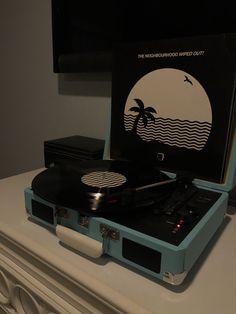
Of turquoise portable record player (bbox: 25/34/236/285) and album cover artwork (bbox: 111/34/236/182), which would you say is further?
album cover artwork (bbox: 111/34/236/182)

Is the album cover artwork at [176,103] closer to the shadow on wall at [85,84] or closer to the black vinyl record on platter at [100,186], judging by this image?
the black vinyl record on platter at [100,186]

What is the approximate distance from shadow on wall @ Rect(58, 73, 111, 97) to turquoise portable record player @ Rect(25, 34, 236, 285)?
0.81 ft

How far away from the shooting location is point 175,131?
2.00 ft

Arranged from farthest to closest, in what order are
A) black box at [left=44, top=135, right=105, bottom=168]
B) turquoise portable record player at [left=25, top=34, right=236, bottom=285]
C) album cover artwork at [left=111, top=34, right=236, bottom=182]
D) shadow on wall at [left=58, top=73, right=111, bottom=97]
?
1. shadow on wall at [left=58, top=73, right=111, bottom=97]
2. black box at [left=44, top=135, right=105, bottom=168]
3. album cover artwork at [left=111, top=34, right=236, bottom=182]
4. turquoise portable record player at [left=25, top=34, right=236, bottom=285]

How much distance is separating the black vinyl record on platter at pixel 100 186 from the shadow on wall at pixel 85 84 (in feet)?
1.30

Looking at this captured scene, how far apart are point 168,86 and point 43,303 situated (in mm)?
499

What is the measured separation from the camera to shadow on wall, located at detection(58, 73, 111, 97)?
923 mm

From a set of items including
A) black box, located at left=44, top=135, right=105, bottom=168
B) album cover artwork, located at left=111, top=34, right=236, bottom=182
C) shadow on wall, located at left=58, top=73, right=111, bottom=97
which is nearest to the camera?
album cover artwork, located at left=111, top=34, right=236, bottom=182

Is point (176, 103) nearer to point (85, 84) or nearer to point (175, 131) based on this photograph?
point (175, 131)

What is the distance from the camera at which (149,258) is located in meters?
0.37

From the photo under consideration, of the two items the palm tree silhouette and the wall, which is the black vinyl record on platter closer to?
the palm tree silhouette

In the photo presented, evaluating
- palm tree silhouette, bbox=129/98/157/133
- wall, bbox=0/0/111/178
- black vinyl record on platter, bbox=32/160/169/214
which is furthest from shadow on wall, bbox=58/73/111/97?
black vinyl record on platter, bbox=32/160/169/214

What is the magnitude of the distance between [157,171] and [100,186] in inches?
5.9

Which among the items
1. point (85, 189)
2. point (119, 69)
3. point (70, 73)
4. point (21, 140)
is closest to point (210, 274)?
point (85, 189)
